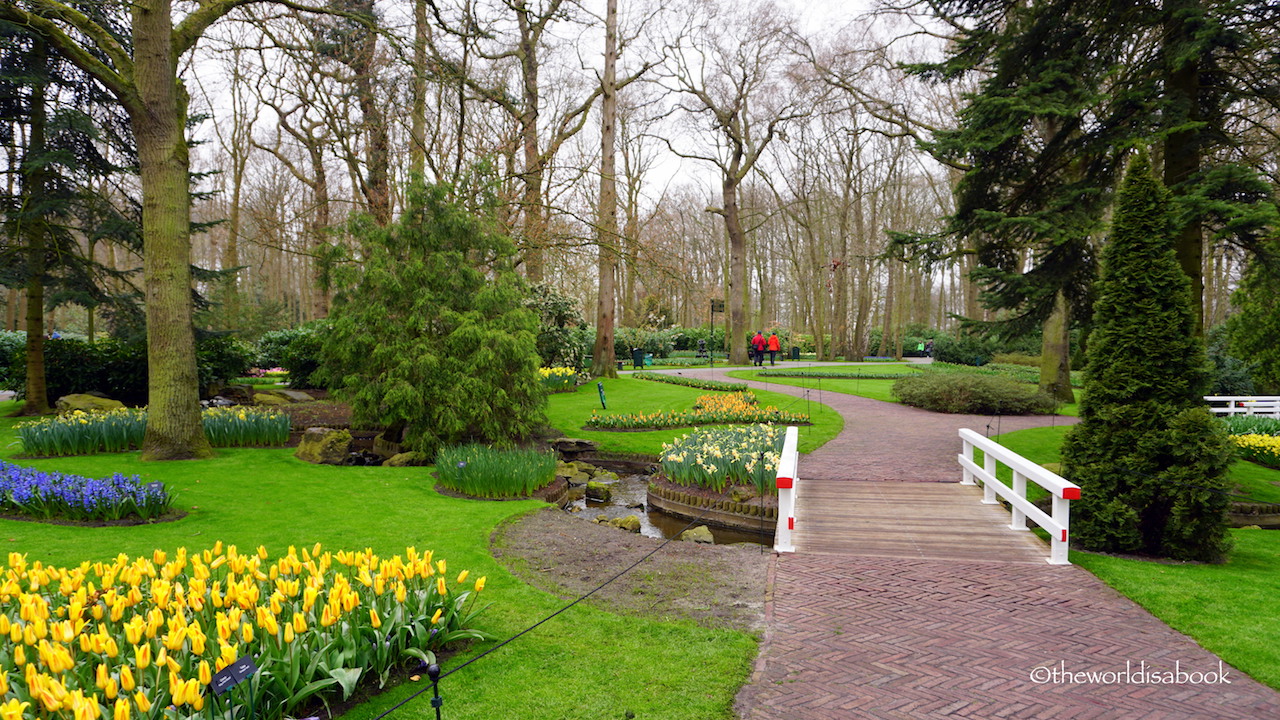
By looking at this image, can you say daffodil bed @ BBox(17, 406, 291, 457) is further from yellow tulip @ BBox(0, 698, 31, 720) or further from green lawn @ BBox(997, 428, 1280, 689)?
green lawn @ BBox(997, 428, 1280, 689)

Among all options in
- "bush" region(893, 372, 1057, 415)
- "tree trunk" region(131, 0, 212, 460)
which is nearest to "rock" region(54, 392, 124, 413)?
"tree trunk" region(131, 0, 212, 460)

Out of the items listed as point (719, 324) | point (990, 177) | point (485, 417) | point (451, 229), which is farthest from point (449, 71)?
point (719, 324)

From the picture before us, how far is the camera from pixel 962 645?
467 centimetres

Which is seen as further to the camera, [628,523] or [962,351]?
[962,351]

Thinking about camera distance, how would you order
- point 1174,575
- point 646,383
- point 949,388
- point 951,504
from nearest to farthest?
point 1174,575 → point 951,504 → point 949,388 → point 646,383

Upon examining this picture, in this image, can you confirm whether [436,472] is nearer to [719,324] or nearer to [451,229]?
[451,229]

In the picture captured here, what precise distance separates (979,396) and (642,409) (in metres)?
8.31

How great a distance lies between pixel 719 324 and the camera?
2007 inches

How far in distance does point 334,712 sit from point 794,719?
2413 mm

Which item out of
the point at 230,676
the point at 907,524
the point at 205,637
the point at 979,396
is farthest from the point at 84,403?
the point at 979,396

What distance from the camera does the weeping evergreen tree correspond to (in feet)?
22.0

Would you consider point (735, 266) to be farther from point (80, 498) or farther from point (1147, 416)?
point (80, 498)

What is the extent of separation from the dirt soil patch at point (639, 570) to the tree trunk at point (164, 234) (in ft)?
18.9

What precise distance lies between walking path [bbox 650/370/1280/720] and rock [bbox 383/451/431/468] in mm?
6309
